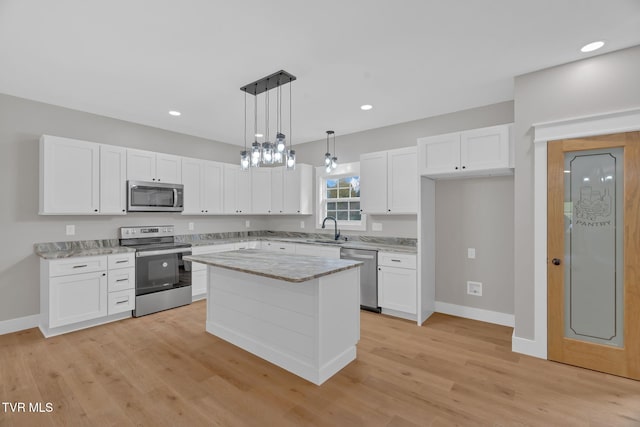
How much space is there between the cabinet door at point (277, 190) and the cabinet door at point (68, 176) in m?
2.71

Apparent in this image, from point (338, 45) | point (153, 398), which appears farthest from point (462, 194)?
point (153, 398)

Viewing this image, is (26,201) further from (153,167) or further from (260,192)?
(260,192)

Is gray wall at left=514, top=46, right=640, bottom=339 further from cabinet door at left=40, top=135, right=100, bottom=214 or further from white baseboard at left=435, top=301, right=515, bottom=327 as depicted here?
cabinet door at left=40, top=135, right=100, bottom=214

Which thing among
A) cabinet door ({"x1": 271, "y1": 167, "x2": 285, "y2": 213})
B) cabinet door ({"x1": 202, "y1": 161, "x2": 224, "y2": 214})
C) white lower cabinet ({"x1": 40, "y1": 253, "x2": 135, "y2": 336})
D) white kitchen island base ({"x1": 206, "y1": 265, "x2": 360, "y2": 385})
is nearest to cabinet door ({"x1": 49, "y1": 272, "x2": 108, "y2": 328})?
white lower cabinet ({"x1": 40, "y1": 253, "x2": 135, "y2": 336})

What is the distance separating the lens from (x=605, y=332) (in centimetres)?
255

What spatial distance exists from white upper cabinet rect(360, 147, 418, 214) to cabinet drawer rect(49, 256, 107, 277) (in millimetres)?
3476

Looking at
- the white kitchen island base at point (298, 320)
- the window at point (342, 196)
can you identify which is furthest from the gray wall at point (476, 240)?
the white kitchen island base at point (298, 320)

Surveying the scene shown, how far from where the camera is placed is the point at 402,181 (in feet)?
13.2

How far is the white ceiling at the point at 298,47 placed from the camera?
200 cm

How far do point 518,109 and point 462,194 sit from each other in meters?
1.25

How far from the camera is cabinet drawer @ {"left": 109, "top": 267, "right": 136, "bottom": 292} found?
12.0 feet

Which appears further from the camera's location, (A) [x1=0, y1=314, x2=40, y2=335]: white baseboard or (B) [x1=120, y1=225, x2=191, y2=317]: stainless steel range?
(B) [x1=120, y1=225, x2=191, y2=317]: stainless steel range

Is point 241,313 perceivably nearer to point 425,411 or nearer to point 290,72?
point 425,411

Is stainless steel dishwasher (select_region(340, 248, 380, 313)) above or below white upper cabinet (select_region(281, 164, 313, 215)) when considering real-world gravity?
below
